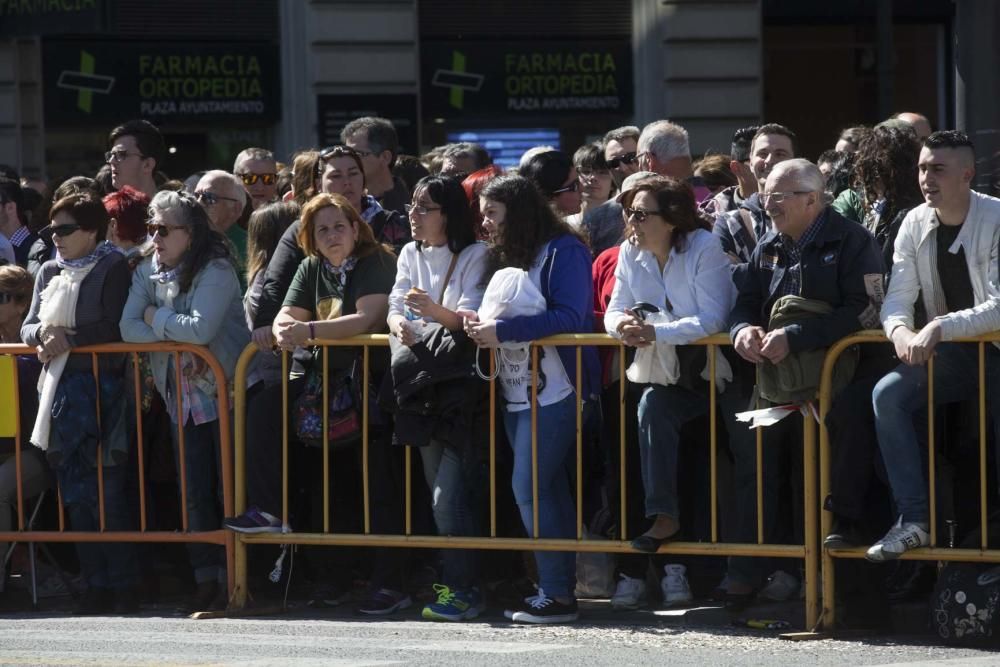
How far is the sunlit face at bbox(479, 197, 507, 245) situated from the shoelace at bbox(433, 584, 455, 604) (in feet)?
5.07

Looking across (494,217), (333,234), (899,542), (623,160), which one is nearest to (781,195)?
(494,217)

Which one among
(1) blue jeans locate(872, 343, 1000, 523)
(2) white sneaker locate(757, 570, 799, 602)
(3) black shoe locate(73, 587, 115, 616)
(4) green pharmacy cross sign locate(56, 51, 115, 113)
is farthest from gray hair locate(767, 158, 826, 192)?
(4) green pharmacy cross sign locate(56, 51, 115, 113)

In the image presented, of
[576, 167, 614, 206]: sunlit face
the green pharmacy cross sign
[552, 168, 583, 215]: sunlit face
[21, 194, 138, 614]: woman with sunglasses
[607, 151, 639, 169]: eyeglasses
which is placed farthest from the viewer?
the green pharmacy cross sign

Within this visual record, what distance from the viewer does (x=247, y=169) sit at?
34.8ft

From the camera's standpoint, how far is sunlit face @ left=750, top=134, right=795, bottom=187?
8.68 metres

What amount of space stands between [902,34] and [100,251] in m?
11.2

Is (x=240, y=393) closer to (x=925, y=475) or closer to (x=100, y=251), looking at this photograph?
(x=100, y=251)

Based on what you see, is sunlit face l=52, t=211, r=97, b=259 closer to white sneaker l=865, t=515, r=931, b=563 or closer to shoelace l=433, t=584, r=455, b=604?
shoelace l=433, t=584, r=455, b=604

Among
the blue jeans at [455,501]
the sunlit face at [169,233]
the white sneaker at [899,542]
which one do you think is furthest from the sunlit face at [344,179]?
the white sneaker at [899,542]

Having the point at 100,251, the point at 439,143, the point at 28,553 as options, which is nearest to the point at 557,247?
the point at 100,251

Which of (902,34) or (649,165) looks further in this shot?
(902,34)

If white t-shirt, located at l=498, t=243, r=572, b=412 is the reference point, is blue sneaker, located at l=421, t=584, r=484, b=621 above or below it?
below

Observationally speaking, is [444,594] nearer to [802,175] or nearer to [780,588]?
[780,588]

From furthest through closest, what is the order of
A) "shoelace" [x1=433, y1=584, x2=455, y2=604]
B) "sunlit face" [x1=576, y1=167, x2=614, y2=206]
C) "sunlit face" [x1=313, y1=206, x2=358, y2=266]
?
1. "sunlit face" [x1=576, y1=167, x2=614, y2=206]
2. "sunlit face" [x1=313, y1=206, x2=358, y2=266]
3. "shoelace" [x1=433, y1=584, x2=455, y2=604]
